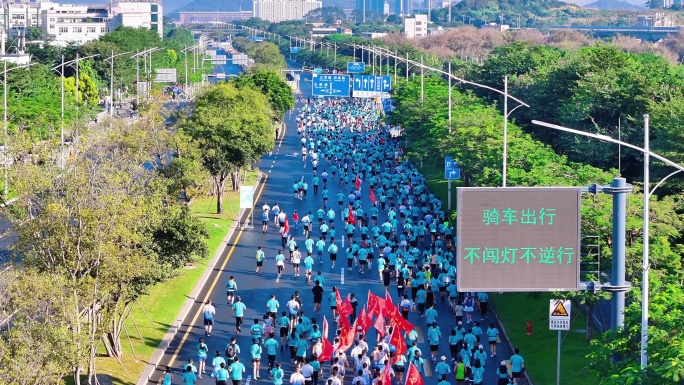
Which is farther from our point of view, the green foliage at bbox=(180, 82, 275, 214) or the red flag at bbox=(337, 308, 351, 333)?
the green foliage at bbox=(180, 82, 275, 214)

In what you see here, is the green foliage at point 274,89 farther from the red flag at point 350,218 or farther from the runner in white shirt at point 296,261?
the runner in white shirt at point 296,261

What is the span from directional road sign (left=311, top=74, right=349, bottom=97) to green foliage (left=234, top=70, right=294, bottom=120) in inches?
88.8

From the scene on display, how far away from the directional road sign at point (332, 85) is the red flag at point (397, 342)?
66.1 meters

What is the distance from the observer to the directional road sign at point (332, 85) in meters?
98.6

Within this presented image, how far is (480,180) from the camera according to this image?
45719mm

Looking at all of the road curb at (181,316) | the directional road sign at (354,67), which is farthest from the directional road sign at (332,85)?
the road curb at (181,316)

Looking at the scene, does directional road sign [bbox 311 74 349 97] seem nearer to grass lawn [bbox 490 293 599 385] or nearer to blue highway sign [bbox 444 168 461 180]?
blue highway sign [bbox 444 168 461 180]

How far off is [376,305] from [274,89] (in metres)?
61.2

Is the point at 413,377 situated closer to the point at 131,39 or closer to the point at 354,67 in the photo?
the point at 354,67

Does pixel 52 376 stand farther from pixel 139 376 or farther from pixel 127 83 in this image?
pixel 127 83

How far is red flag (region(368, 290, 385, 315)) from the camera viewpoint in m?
35.7

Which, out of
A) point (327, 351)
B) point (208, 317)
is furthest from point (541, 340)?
point (208, 317)

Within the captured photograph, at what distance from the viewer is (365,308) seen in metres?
38.2

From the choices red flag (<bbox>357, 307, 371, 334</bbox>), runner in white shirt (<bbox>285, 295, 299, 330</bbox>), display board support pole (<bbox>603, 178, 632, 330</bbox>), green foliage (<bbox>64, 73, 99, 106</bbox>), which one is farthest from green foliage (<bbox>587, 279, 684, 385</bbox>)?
green foliage (<bbox>64, 73, 99, 106</bbox>)
